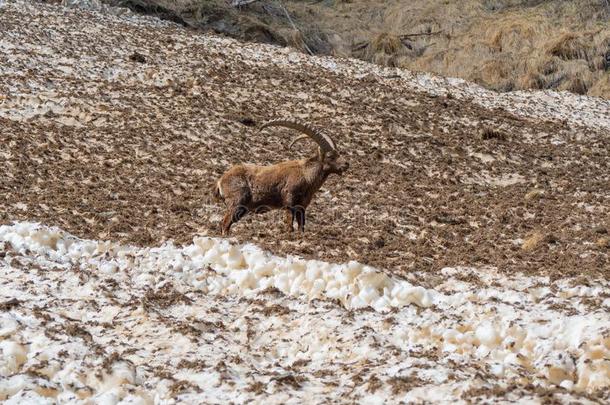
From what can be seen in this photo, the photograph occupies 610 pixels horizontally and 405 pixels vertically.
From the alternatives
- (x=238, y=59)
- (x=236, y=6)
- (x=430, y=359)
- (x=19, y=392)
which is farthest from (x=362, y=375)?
(x=236, y=6)

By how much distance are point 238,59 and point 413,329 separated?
655 inches

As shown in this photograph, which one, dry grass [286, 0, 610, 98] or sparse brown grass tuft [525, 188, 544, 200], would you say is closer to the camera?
sparse brown grass tuft [525, 188, 544, 200]

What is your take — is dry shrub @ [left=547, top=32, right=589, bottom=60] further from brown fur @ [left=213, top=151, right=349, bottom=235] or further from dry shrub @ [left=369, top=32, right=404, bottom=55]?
brown fur @ [left=213, top=151, right=349, bottom=235]

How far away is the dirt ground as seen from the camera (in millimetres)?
10656

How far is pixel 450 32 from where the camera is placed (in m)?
30.5

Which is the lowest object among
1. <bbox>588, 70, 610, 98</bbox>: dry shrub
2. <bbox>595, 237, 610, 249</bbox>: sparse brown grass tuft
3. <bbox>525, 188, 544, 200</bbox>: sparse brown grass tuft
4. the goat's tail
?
<bbox>525, 188, 544, 200</bbox>: sparse brown grass tuft

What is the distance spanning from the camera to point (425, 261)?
9391 mm

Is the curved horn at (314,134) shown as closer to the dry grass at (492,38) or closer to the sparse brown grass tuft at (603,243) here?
the sparse brown grass tuft at (603,243)

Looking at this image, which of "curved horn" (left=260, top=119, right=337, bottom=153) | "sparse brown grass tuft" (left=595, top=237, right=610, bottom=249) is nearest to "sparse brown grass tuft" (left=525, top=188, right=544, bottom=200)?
"sparse brown grass tuft" (left=595, top=237, right=610, bottom=249)

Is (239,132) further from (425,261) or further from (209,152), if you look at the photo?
(425,261)

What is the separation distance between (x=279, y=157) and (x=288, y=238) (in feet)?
19.8

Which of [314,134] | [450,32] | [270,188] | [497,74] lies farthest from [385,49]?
[270,188]

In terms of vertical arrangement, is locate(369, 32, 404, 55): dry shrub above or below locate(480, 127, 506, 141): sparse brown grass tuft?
above

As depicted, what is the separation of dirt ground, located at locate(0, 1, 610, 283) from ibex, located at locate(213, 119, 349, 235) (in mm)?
335
